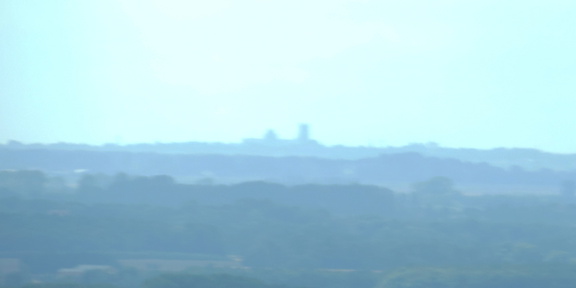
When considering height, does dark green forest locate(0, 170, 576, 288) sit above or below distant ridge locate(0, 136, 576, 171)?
below

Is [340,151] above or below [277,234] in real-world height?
above

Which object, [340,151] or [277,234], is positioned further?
[340,151]

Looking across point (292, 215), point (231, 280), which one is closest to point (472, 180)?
point (292, 215)

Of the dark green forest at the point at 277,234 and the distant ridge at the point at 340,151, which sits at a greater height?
the distant ridge at the point at 340,151

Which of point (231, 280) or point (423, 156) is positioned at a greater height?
point (423, 156)

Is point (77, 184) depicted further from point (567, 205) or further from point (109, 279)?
point (567, 205)

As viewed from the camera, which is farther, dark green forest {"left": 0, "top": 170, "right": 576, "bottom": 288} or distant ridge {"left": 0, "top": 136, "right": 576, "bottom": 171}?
distant ridge {"left": 0, "top": 136, "right": 576, "bottom": 171}

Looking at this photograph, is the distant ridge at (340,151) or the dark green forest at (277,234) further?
the distant ridge at (340,151)

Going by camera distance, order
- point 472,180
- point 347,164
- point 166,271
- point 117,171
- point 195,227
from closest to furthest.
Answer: point 166,271
point 195,227
point 117,171
point 472,180
point 347,164
